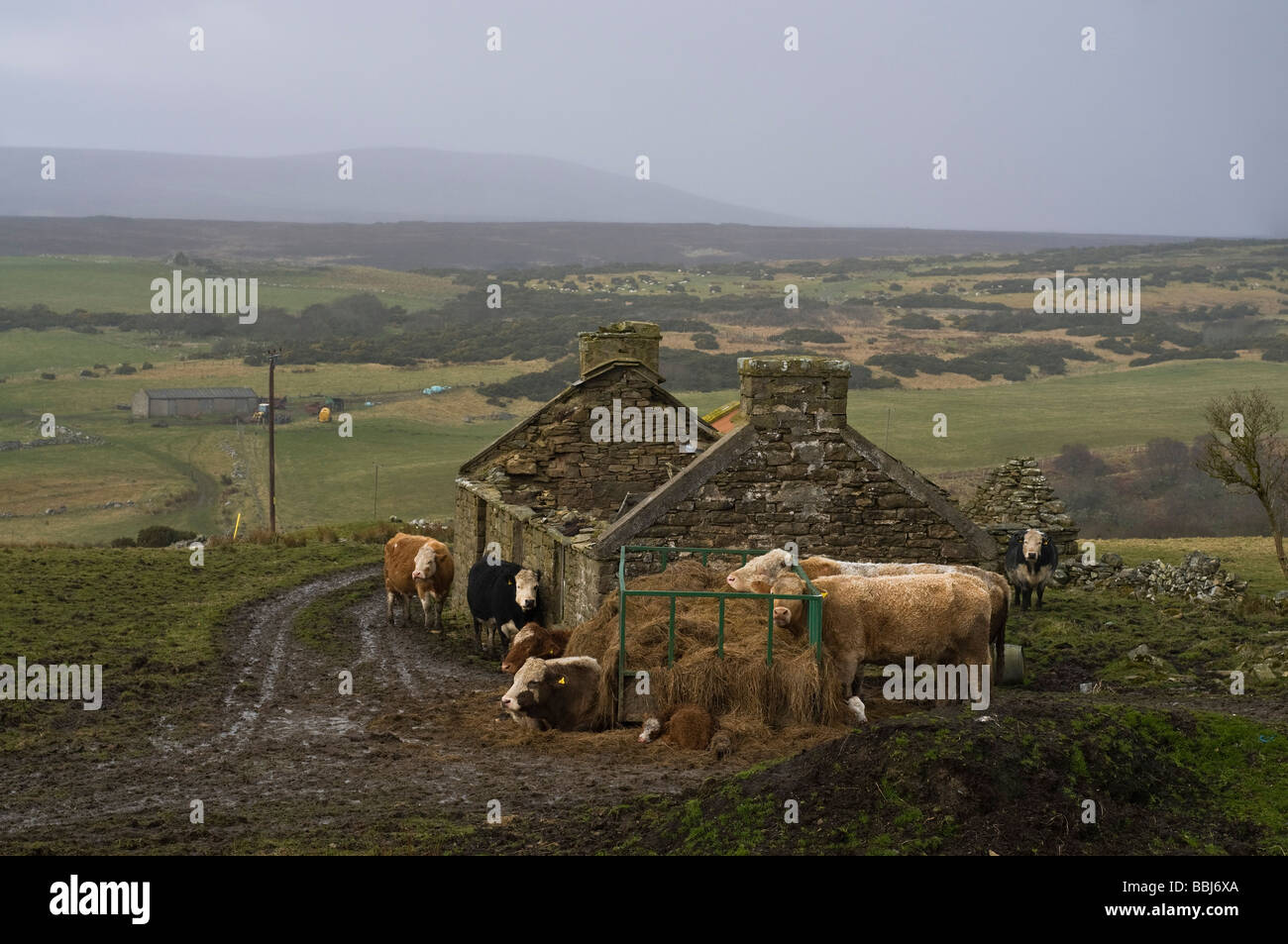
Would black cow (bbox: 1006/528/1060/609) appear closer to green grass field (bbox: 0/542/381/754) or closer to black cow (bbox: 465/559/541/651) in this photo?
black cow (bbox: 465/559/541/651)

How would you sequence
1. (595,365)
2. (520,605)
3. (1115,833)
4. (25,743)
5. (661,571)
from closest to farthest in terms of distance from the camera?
(1115,833) → (25,743) → (661,571) → (520,605) → (595,365)

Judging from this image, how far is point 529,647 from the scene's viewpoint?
20297mm

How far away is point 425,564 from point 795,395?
10.0 metres

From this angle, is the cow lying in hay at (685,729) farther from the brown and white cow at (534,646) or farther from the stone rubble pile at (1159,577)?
the stone rubble pile at (1159,577)

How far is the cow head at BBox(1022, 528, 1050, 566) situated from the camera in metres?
27.7

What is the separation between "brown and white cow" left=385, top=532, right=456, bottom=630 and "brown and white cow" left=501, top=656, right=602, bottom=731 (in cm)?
1058

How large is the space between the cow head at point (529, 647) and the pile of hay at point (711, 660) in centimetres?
246

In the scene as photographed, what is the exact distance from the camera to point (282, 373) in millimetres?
126875

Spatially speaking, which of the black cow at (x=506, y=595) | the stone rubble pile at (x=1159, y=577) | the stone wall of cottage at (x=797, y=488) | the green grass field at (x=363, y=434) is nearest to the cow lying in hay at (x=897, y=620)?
the stone wall of cottage at (x=797, y=488)

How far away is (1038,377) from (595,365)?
108199mm

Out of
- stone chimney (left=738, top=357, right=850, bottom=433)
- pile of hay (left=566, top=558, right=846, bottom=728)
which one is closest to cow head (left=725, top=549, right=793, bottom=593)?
pile of hay (left=566, top=558, right=846, bottom=728)

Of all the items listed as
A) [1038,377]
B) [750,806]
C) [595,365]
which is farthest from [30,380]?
[750,806]
